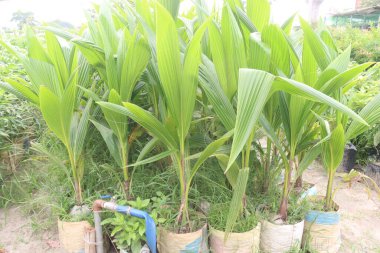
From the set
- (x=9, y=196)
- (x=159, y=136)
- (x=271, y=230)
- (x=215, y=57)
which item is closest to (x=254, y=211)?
(x=271, y=230)

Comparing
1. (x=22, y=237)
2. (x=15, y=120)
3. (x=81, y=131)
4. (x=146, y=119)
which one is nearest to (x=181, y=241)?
(x=146, y=119)

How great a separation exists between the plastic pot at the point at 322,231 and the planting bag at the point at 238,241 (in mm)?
231

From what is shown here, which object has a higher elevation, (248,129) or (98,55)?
(98,55)

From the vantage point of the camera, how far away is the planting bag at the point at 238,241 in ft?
3.86

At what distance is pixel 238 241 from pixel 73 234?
0.63m

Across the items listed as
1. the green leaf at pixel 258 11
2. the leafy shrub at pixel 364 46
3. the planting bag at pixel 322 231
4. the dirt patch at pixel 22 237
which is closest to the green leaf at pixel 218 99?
the green leaf at pixel 258 11

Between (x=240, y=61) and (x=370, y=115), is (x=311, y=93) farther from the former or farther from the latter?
(x=370, y=115)

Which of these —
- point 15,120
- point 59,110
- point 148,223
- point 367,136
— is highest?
point 59,110

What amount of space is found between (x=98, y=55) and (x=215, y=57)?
0.43 metres

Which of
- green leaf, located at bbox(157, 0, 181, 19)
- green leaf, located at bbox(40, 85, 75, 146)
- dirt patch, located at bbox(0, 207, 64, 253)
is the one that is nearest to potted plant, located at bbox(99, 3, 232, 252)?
green leaf, located at bbox(40, 85, 75, 146)

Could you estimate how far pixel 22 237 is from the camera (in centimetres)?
158

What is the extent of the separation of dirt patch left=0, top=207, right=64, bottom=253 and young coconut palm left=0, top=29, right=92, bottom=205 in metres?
0.32

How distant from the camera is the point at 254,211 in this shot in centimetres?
128

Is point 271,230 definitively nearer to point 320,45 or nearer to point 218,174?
point 218,174
